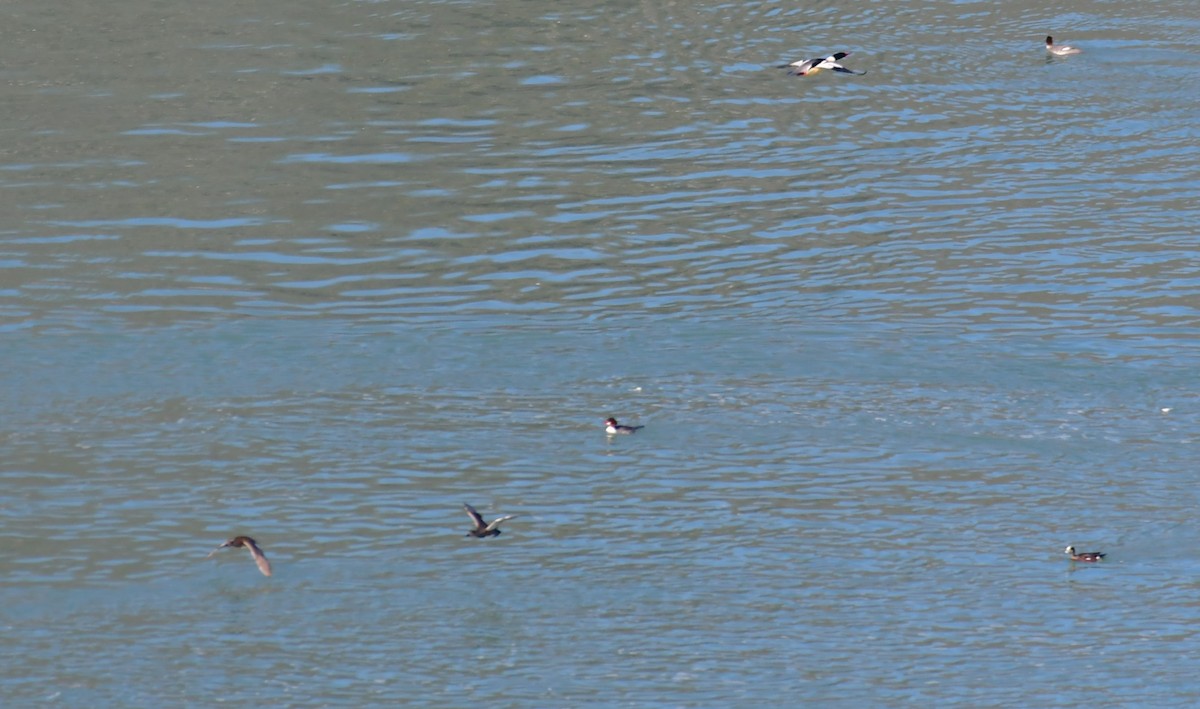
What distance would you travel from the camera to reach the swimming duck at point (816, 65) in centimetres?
2375

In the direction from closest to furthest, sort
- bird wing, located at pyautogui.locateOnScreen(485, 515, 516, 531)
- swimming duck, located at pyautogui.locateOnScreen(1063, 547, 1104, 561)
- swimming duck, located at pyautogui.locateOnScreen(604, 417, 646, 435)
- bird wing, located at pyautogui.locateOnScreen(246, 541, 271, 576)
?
bird wing, located at pyautogui.locateOnScreen(246, 541, 271, 576), swimming duck, located at pyautogui.locateOnScreen(1063, 547, 1104, 561), bird wing, located at pyautogui.locateOnScreen(485, 515, 516, 531), swimming duck, located at pyautogui.locateOnScreen(604, 417, 646, 435)

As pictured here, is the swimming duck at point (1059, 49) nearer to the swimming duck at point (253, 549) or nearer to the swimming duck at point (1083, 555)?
the swimming duck at point (1083, 555)

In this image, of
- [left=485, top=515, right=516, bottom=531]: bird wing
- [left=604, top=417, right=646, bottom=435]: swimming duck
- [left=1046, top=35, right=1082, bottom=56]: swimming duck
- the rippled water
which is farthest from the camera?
[left=1046, top=35, right=1082, bottom=56]: swimming duck

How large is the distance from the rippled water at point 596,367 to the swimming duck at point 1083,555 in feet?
0.24

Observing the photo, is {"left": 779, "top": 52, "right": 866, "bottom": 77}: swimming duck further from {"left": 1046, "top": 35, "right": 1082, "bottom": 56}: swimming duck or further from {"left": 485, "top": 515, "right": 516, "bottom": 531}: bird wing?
{"left": 485, "top": 515, "right": 516, "bottom": 531}: bird wing

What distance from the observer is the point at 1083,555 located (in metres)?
13.5

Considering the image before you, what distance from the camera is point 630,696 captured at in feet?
39.6

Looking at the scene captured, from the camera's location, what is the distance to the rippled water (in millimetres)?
12688

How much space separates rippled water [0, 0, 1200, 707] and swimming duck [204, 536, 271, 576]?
0.52ft

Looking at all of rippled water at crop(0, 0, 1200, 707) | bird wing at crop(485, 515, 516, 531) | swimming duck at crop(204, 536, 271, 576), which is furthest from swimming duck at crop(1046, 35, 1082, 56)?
swimming duck at crop(204, 536, 271, 576)

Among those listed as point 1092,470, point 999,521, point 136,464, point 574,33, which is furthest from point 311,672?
point 574,33

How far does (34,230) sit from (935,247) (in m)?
9.25

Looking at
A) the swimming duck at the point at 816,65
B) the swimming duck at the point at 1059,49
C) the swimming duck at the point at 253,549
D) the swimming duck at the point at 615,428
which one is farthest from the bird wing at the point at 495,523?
the swimming duck at the point at 1059,49

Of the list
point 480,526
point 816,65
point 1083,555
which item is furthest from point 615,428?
point 816,65
